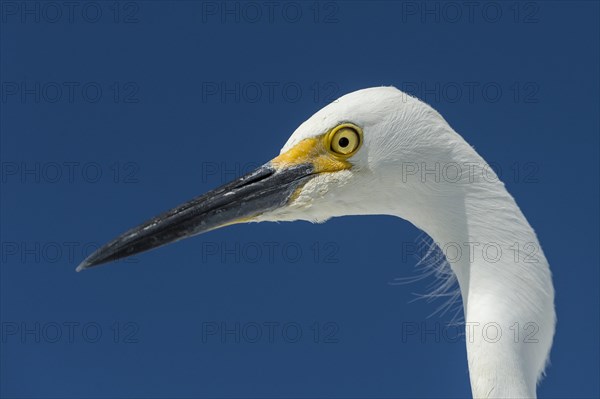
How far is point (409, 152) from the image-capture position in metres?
5.52

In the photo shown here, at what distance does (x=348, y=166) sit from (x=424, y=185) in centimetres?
71

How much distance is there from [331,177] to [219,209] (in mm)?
1006

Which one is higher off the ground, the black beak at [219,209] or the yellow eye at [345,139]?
the yellow eye at [345,139]

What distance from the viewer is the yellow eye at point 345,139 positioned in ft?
18.6

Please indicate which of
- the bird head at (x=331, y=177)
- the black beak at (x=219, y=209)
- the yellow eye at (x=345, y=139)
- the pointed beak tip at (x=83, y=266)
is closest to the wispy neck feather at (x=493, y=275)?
the bird head at (x=331, y=177)

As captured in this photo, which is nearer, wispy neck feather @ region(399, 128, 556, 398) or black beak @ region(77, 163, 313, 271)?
wispy neck feather @ region(399, 128, 556, 398)

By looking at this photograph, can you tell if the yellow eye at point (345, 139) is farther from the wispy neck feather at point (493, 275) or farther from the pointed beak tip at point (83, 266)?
the pointed beak tip at point (83, 266)

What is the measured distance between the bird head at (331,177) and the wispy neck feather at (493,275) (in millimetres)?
252

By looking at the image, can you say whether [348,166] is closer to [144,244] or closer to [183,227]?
[183,227]

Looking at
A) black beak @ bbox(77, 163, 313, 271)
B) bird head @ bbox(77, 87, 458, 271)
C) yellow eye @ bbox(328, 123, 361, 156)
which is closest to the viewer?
bird head @ bbox(77, 87, 458, 271)

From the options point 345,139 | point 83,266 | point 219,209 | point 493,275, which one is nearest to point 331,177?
point 345,139

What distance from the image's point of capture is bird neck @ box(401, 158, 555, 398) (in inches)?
190

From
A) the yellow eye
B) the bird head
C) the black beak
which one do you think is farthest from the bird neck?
the black beak

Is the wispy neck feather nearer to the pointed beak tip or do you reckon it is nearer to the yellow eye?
the yellow eye
